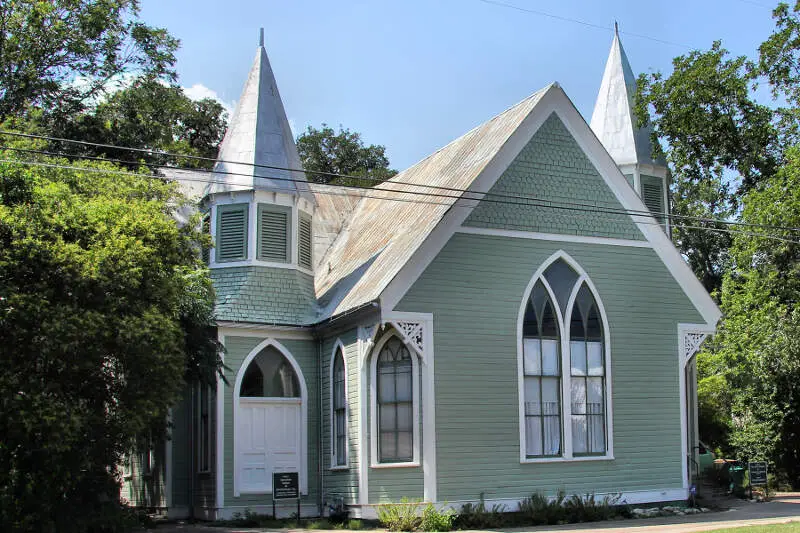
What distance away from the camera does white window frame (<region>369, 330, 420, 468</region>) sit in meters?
19.4

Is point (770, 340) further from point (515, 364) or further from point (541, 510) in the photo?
point (541, 510)

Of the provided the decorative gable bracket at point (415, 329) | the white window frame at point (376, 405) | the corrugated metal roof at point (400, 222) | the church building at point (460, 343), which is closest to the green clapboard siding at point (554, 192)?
the church building at point (460, 343)

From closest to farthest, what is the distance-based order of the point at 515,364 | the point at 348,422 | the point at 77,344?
the point at 77,344, the point at 515,364, the point at 348,422

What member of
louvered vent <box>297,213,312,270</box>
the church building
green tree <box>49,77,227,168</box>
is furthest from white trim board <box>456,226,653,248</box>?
green tree <box>49,77,227,168</box>

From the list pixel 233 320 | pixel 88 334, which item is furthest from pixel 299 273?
pixel 88 334

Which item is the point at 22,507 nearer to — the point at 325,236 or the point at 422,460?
the point at 422,460

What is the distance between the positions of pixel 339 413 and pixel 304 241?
16.3ft

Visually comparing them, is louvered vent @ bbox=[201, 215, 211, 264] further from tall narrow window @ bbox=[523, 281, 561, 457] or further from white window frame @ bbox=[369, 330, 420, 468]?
tall narrow window @ bbox=[523, 281, 561, 457]

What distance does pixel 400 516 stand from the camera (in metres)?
18.8

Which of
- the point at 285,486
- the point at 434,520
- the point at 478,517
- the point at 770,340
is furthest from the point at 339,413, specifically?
the point at 770,340

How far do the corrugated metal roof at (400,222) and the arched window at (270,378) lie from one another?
1.61m

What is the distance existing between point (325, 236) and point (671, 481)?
40.6ft

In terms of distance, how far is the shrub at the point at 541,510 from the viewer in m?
19.5

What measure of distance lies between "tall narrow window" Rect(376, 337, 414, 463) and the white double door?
3084 mm
